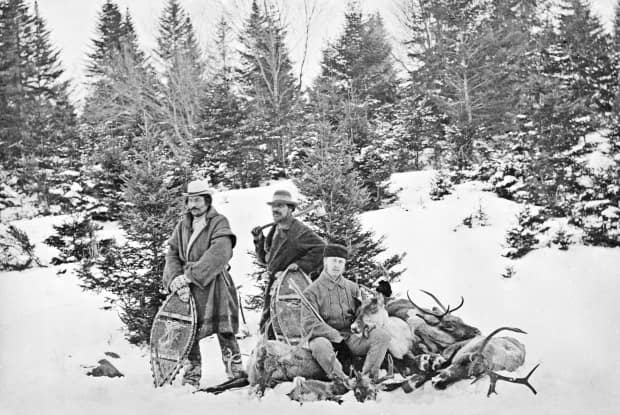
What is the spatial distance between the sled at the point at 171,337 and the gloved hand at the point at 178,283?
91 millimetres

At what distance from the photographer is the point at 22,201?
16.0 metres

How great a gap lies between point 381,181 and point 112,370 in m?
9.08

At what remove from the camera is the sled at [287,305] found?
4.49 m

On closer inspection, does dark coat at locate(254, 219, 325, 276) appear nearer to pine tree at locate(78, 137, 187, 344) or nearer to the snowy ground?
the snowy ground

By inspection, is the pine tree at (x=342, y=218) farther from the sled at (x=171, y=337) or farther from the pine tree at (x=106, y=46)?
the pine tree at (x=106, y=46)

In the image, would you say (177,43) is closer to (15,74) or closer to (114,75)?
(114,75)

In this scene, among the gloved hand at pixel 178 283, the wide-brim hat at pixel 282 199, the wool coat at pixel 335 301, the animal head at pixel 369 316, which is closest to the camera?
the animal head at pixel 369 316

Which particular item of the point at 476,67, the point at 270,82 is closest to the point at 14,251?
the point at 270,82

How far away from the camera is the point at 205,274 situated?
14.3 feet

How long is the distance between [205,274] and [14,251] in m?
6.62

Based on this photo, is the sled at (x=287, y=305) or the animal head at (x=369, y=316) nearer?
the animal head at (x=369, y=316)

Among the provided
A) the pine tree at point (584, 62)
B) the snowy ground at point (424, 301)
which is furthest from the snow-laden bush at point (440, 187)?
the pine tree at point (584, 62)

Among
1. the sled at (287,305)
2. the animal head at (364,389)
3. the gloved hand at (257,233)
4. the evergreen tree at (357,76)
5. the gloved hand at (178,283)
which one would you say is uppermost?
the evergreen tree at (357,76)

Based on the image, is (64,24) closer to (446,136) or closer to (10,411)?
(10,411)
